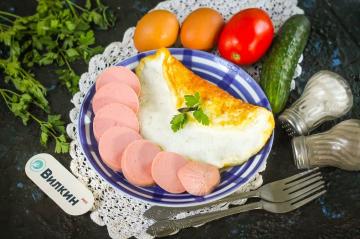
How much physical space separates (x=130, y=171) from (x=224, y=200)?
0.94 ft

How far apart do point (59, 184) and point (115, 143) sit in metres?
0.25

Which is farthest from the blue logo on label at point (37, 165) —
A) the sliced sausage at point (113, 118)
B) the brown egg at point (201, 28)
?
the brown egg at point (201, 28)

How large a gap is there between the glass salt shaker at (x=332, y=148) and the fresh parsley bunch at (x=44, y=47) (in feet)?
2.50

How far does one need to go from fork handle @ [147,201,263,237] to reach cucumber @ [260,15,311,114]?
0.34m

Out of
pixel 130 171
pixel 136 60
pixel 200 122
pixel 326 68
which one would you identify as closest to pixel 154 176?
pixel 130 171

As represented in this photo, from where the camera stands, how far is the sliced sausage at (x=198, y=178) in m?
1.31

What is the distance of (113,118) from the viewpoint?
1424mm

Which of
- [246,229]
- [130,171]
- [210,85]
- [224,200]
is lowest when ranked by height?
[246,229]

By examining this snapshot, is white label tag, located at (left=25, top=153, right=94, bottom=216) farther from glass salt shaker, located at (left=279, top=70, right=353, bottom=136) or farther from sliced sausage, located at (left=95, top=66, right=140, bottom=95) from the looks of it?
glass salt shaker, located at (left=279, top=70, right=353, bottom=136)

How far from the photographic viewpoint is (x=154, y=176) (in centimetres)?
135

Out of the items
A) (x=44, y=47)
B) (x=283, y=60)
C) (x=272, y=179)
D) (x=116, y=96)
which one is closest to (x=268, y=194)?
(x=272, y=179)

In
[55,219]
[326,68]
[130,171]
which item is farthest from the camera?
[326,68]

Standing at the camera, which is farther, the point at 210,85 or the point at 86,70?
the point at 86,70

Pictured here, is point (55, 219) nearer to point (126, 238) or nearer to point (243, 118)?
point (126, 238)
